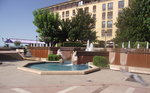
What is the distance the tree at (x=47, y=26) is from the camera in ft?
114

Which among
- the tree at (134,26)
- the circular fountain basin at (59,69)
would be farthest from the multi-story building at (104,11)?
the circular fountain basin at (59,69)

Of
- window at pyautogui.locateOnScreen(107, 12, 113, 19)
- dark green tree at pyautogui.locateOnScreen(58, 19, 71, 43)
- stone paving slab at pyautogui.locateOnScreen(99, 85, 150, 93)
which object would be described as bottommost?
stone paving slab at pyautogui.locateOnScreen(99, 85, 150, 93)

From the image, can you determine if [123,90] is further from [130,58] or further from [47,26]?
[47,26]

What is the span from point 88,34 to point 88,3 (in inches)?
1222

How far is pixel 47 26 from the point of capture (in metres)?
34.9

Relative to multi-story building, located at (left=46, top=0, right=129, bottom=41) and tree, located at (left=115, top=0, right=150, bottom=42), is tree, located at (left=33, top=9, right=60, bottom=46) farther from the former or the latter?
multi-story building, located at (left=46, top=0, right=129, bottom=41)

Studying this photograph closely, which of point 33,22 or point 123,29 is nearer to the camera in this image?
point 123,29

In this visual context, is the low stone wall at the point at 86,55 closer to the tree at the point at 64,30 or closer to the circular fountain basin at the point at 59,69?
the circular fountain basin at the point at 59,69

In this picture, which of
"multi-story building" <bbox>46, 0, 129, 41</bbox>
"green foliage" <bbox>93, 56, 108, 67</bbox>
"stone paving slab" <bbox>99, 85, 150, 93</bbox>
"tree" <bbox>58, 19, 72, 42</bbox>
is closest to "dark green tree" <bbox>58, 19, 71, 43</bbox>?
"tree" <bbox>58, 19, 72, 42</bbox>

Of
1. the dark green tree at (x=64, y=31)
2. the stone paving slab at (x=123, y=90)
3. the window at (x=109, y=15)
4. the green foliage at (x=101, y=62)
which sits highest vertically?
the window at (x=109, y=15)

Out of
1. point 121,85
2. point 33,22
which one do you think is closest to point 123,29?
point 33,22

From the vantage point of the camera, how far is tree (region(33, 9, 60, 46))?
34688 millimetres

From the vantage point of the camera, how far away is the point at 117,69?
1430 centimetres

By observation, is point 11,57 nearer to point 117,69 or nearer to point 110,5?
point 117,69
